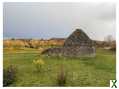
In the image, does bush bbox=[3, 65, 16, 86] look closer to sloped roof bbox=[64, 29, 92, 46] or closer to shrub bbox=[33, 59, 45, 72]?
shrub bbox=[33, 59, 45, 72]

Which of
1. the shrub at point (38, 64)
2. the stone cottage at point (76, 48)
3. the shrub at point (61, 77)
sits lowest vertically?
the shrub at point (61, 77)

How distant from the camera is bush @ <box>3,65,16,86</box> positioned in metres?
2.94

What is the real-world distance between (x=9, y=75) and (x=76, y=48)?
0.63 metres

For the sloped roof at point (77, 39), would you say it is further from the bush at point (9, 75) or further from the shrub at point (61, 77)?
the bush at point (9, 75)

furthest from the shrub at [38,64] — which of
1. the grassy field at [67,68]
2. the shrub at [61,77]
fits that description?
the shrub at [61,77]

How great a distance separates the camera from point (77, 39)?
9.75 ft

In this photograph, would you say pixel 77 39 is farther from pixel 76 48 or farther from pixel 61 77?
pixel 61 77

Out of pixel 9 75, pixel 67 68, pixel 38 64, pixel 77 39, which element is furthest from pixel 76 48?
pixel 9 75

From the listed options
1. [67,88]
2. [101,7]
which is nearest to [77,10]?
[101,7]

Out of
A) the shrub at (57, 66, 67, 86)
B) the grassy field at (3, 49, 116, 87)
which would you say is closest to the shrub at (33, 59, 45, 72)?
the grassy field at (3, 49, 116, 87)

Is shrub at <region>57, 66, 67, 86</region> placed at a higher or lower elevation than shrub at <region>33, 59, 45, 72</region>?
lower

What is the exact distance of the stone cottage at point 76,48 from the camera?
295 cm

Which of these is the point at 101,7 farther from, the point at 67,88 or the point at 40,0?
the point at 67,88

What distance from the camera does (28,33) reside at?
9.70 feet
